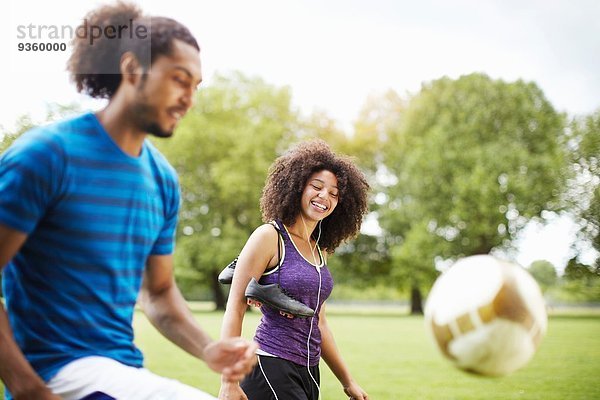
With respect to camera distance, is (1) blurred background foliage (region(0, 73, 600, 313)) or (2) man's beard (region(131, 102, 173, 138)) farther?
(1) blurred background foliage (region(0, 73, 600, 313))

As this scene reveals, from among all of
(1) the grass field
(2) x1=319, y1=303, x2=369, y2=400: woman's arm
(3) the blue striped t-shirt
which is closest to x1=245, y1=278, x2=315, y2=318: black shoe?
(2) x1=319, y1=303, x2=369, y2=400: woman's arm

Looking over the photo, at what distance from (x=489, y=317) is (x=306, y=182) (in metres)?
1.99

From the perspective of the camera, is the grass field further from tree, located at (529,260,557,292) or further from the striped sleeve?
→ tree, located at (529,260,557,292)

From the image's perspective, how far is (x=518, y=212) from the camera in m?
35.2

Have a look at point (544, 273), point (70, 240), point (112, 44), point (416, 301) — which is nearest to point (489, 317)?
point (70, 240)

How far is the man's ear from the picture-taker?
230 centimetres

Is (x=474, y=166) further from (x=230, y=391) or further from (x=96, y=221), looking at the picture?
(x=96, y=221)

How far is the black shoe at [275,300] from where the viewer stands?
400 cm

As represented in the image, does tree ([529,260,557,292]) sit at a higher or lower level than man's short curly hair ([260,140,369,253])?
lower

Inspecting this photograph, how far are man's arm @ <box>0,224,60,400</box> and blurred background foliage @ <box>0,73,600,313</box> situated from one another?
29.4 meters

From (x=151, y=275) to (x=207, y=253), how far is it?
3661 centimetres

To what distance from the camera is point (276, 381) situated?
13.4 feet

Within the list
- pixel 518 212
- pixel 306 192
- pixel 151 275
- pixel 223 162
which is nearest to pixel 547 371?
pixel 306 192

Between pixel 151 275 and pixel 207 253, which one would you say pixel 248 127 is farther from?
pixel 151 275
